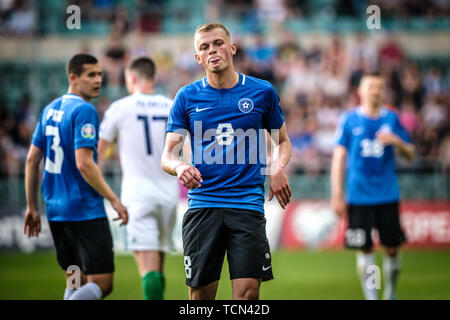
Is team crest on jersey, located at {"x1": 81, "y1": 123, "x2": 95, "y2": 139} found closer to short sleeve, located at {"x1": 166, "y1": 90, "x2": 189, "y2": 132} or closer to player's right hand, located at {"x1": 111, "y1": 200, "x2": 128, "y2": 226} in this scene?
player's right hand, located at {"x1": 111, "y1": 200, "x2": 128, "y2": 226}

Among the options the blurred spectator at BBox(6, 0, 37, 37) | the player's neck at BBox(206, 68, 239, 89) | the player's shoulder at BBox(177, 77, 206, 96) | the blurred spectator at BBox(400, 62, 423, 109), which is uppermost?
the blurred spectator at BBox(6, 0, 37, 37)

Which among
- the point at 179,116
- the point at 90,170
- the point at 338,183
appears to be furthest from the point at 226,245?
the point at 338,183

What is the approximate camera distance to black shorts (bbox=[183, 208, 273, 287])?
187 inches

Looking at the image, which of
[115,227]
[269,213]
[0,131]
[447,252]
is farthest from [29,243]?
[447,252]

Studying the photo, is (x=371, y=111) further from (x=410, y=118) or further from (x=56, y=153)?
(x=410, y=118)

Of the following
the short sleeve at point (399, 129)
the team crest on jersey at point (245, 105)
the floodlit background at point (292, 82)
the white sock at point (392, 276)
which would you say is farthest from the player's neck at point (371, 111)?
the team crest on jersey at point (245, 105)

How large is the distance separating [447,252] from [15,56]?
1212 centimetres

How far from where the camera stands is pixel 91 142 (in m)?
5.84

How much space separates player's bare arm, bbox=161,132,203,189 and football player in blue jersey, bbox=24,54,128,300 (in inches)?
44.9

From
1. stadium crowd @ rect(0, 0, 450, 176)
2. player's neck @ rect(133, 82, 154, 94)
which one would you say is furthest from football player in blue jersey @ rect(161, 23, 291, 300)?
stadium crowd @ rect(0, 0, 450, 176)

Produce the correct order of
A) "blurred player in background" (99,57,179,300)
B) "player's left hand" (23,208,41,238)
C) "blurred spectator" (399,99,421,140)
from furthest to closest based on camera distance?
"blurred spectator" (399,99,421,140)
"blurred player in background" (99,57,179,300)
"player's left hand" (23,208,41,238)

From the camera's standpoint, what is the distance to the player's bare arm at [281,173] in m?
4.77

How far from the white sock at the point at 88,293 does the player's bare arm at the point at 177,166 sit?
4.92 feet

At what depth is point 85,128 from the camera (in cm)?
584
